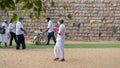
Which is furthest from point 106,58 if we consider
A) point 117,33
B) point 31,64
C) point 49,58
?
point 117,33

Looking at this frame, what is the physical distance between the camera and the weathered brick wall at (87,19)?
87.7 feet

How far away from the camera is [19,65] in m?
12.4

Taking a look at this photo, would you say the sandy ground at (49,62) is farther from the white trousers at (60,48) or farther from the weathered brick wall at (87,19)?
the weathered brick wall at (87,19)

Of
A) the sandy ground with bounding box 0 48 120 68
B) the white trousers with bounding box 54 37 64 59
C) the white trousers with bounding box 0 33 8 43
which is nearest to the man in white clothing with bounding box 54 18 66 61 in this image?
the white trousers with bounding box 54 37 64 59

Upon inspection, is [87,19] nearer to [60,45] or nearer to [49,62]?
[60,45]

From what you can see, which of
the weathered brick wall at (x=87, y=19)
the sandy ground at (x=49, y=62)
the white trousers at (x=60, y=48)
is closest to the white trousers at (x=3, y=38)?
the sandy ground at (x=49, y=62)

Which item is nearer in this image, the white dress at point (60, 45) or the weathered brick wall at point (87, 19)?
the white dress at point (60, 45)

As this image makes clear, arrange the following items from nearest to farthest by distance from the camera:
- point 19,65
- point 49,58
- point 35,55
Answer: point 19,65 < point 49,58 < point 35,55

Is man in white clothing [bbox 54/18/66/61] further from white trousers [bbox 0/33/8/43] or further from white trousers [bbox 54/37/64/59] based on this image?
white trousers [bbox 0/33/8/43]

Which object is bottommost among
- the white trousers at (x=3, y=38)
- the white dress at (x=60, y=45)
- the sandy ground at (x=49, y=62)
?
the sandy ground at (x=49, y=62)

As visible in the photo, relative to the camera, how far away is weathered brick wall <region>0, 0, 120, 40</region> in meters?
26.7

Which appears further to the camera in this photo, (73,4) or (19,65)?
(73,4)

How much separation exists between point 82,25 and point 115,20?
2394mm

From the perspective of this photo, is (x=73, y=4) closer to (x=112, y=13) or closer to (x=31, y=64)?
(x=112, y=13)
